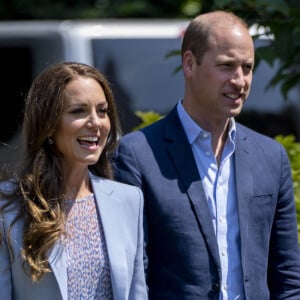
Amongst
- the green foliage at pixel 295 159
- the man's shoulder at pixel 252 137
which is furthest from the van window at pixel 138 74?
the man's shoulder at pixel 252 137

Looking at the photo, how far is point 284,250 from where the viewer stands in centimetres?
469

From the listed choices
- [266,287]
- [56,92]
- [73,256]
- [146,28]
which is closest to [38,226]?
[73,256]

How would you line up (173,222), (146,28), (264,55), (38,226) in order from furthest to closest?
(146,28) → (264,55) → (173,222) → (38,226)

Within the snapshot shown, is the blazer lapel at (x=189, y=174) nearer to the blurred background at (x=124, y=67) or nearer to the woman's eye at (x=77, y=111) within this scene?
the woman's eye at (x=77, y=111)

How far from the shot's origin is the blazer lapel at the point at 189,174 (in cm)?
441

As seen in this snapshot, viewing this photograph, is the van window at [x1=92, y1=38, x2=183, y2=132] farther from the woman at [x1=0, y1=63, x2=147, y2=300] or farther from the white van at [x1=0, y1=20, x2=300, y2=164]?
the woman at [x1=0, y1=63, x2=147, y2=300]

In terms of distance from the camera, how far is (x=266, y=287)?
4609 millimetres

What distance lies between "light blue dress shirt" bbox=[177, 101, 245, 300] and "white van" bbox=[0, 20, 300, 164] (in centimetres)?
371

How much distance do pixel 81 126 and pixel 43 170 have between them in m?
0.21

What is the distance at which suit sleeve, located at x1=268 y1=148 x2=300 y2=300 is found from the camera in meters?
4.68

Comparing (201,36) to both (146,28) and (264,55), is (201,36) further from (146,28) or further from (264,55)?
(146,28)

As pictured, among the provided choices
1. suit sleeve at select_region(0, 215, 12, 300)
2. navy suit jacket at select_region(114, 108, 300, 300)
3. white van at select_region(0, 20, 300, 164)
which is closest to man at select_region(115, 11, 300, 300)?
navy suit jacket at select_region(114, 108, 300, 300)

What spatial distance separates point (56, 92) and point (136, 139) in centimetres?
56

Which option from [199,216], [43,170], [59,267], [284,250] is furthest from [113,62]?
[59,267]
